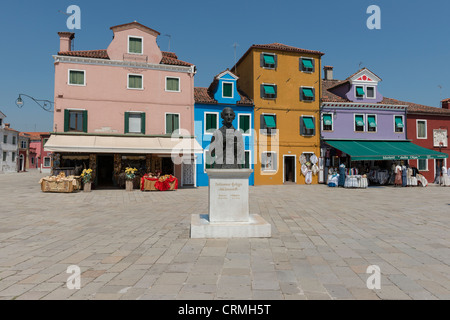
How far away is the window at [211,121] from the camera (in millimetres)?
20703

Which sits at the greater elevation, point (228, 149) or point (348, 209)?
point (228, 149)

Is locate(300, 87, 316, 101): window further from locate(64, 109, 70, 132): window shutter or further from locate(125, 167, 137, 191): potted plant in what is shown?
locate(64, 109, 70, 132): window shutter

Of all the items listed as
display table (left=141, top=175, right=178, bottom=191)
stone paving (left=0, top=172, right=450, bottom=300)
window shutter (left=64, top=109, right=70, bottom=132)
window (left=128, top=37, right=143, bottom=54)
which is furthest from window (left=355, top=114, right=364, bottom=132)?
window shutter (left=64, top=109, right=70, bottom=132)

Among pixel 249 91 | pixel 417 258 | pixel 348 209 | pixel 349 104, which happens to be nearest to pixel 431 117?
pixel 349 104

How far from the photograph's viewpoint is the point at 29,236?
6105 millimetres

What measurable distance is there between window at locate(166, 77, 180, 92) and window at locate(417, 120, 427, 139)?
22.1 meters

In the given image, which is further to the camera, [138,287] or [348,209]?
[348,209]

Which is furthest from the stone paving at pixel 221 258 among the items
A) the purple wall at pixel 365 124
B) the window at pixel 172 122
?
the purple wall at pixel 365 124

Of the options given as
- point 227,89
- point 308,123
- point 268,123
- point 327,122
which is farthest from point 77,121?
point 327,122

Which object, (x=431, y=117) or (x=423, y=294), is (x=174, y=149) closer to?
(x=423, y=294)

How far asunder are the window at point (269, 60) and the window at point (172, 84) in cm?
737

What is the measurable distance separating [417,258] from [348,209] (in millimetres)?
5421

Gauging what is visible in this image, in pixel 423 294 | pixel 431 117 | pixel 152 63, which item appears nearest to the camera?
pixel 423 294
